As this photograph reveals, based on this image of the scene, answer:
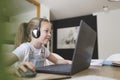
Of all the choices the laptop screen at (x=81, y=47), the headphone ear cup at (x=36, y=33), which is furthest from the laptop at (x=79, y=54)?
the headphone ear cup at (x=36, y=33)

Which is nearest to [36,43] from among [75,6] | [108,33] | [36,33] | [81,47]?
[36,33]

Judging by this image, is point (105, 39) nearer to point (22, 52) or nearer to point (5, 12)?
point (22, 52)

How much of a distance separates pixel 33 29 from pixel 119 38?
2.78 metres

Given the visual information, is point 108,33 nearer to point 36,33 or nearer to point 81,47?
point 36,33

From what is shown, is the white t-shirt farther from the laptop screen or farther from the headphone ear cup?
the laptop screen

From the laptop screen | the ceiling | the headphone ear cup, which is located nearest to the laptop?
the laptop screen

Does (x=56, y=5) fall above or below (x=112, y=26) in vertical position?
above

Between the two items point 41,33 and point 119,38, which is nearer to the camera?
point 41,33

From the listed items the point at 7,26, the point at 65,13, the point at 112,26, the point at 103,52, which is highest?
the point at 65,13

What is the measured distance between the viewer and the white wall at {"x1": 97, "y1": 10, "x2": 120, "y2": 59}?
3.77 metres

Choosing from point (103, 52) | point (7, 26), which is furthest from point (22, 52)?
point (103, 52)

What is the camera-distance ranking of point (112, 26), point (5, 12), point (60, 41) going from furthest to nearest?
1. point (60, 41)
2. point (112, 26)
3. point (5, 12)

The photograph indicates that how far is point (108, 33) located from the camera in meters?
3.88

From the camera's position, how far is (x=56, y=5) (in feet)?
11.8
